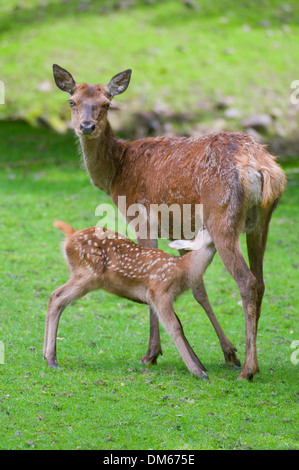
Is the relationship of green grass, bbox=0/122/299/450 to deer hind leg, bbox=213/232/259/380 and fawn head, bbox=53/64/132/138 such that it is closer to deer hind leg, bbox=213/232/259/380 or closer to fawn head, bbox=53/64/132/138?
deer hind leg, bbox=213/232/259/380

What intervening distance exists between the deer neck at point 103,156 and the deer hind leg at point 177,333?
198 cm

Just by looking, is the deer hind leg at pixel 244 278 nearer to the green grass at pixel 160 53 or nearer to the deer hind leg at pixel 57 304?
the deer hind leg at pixel 57 304

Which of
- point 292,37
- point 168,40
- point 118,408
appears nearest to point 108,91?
point 118,408

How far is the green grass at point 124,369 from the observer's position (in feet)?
16.4

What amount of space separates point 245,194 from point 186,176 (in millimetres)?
775

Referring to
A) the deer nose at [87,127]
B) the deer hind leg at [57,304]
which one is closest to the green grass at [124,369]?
the deer hind leg at [57,304]

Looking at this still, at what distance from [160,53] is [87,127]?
12.3 metres

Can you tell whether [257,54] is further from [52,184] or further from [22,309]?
[22,309]

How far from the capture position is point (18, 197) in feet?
40.5

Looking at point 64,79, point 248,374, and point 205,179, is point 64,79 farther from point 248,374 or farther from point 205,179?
point 248,374

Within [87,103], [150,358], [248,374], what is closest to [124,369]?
[150,358]

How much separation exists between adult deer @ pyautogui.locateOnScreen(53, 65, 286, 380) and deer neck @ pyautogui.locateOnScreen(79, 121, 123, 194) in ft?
0.04

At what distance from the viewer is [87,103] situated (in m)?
7.07

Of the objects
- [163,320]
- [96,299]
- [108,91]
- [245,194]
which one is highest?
[108,91]
